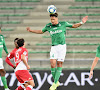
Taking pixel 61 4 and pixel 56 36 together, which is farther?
pixel 61 4

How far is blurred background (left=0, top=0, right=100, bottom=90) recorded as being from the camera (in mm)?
11344

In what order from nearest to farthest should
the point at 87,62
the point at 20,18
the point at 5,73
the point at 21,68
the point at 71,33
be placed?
1. the point at 21,68
2. the point at 5,73
3. the point at 87,62
4. the point at 71,33
5. the point at 20,18

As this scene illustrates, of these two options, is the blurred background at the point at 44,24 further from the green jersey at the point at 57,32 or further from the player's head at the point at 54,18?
the player's head at the point at 54,18

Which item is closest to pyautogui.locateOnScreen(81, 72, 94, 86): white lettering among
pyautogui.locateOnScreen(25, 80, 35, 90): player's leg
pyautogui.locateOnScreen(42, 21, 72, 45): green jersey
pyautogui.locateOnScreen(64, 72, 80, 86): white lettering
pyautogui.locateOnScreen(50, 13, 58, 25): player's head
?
pyautogui.locateOnScreen(64, 72, 80, 86): white lettering

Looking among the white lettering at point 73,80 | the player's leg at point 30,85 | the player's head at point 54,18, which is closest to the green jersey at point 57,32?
the player's head at point 54,18

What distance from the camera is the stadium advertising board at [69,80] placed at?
9.20m

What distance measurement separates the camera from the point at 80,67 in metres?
10.0

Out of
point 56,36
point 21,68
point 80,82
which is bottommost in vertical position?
point 80,82

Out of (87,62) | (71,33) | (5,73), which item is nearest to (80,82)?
(87,62)

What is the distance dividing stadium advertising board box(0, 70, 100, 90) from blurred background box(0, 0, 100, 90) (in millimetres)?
988

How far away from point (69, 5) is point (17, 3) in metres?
2.15

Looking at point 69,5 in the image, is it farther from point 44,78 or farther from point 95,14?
point 44,78

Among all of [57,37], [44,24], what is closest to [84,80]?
[57,37]

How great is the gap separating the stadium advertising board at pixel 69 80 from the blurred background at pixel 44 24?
99cm
